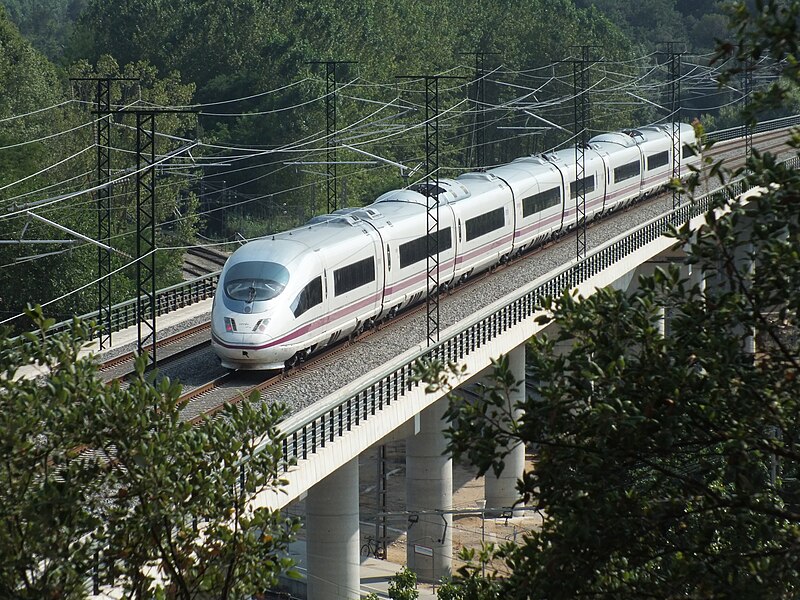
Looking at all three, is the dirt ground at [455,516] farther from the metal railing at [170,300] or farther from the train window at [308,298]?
the train window at [308,298]

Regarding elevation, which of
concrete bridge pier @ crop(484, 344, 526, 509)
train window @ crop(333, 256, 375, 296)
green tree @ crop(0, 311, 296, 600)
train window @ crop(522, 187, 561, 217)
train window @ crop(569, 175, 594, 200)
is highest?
green tree @ crop(0, 311, 296, 600)

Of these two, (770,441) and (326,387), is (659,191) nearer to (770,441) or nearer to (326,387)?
(326,387)

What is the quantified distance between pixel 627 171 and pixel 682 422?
5359 cm

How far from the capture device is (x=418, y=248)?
4081cm

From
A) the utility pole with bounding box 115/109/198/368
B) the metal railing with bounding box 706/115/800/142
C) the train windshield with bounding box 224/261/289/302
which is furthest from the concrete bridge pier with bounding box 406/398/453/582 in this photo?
the metal railing with bounding box 706/115/800/142

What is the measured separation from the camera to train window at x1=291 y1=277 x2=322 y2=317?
3269 centimetres

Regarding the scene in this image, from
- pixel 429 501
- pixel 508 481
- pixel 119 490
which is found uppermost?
pixel 119 490

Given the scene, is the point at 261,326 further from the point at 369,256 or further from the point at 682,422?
the point at 682,422

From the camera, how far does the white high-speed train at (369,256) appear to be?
32.4m

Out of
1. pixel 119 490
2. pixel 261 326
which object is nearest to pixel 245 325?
pixel 261 326

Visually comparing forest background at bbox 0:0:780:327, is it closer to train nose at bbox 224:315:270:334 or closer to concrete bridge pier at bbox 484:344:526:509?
concrete bridge pier at bbox 484:344:526:509

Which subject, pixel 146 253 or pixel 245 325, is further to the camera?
pixel 245 325

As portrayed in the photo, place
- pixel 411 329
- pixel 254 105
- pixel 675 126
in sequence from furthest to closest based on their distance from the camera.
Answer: pixel 254 105 < pixel 675 126 < pixel 411 329

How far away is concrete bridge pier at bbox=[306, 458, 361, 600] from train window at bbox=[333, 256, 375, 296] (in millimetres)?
4877
